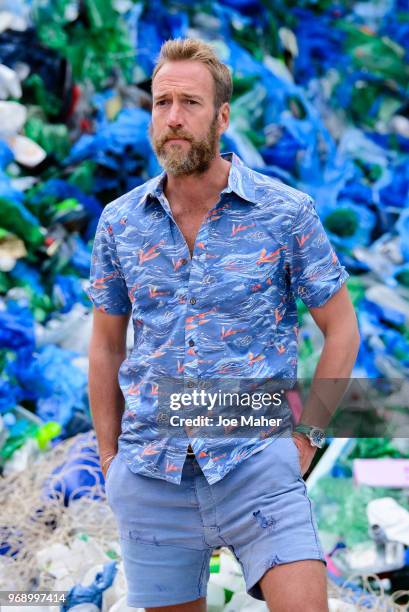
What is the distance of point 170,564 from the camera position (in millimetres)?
2145

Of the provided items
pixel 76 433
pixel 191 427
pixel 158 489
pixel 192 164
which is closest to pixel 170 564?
pixel 158 489

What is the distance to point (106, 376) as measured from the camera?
2.40 meters

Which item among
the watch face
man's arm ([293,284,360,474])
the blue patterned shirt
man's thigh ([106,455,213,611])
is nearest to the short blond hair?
the blue patterned shirt

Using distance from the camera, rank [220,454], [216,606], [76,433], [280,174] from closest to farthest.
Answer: [220,454] → [216,606] → [76,433] → [280,174]

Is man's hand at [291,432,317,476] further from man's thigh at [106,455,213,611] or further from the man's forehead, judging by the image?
the man's forehead

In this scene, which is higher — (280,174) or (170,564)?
(170,564)

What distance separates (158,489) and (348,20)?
4.22 meters

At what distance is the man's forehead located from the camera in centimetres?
220

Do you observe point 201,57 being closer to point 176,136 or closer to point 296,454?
point 176,136

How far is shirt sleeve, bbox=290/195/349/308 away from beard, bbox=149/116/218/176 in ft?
0.86

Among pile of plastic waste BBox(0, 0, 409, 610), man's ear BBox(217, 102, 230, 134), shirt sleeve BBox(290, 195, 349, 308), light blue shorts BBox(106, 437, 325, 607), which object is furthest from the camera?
pile of plastic waste BBox(0, 0, 409, 610)

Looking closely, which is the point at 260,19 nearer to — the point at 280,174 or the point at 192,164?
the point at 280,174

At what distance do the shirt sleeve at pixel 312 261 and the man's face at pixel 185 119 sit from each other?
282 millimetres

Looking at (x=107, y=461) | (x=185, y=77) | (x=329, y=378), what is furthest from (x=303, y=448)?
(x=185, y=77)
